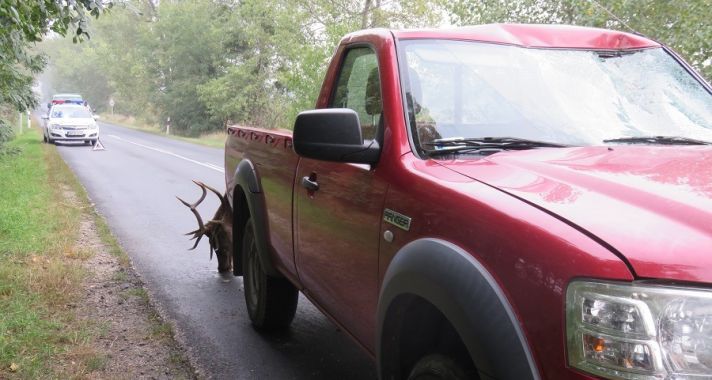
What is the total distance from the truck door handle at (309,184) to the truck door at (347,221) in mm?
18

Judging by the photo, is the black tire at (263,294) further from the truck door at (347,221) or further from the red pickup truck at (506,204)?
the truck door at (347,221)

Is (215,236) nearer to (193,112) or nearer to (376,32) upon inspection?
(376,32)

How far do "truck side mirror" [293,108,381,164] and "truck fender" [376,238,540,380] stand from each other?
50 cm

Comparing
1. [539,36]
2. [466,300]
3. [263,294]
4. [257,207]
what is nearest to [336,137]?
[466,300]

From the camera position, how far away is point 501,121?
8.73ft

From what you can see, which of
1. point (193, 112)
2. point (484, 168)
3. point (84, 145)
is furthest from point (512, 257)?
point (193, 112)

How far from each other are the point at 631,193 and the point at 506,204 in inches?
14.6

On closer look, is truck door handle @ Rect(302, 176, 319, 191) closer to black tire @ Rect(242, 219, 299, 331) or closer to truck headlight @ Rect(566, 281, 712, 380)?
black tire @ Rect(242, 219, 299, 331)

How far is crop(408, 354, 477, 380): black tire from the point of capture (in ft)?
6.30

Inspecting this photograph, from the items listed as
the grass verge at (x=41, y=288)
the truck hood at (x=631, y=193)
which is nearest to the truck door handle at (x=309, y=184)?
the truck hood at (x=631, y=193)

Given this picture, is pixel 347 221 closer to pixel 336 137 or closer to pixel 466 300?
pixel 336 137

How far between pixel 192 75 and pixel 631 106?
1652 inches

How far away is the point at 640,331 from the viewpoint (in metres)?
1.45

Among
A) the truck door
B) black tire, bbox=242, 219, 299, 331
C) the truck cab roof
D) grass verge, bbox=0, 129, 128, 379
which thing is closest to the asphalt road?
black tire, bbox=242, 219, 299, 331
